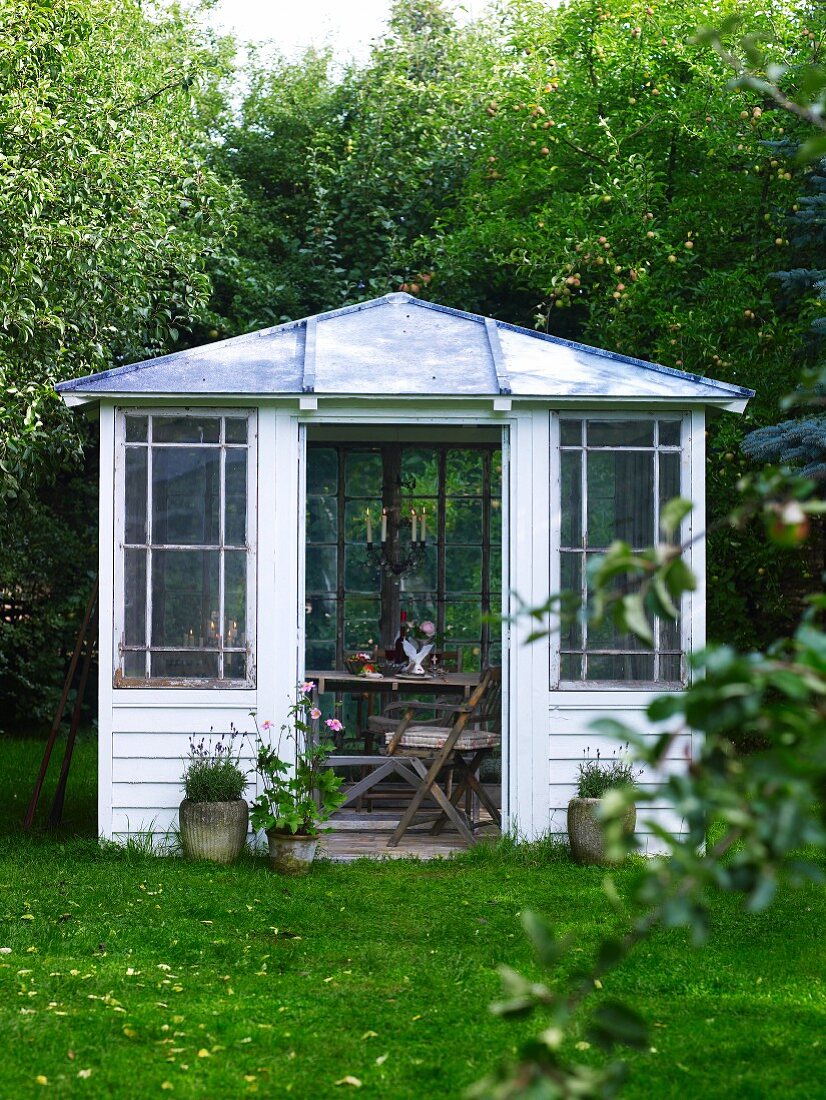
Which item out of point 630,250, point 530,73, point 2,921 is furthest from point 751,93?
point 2,921

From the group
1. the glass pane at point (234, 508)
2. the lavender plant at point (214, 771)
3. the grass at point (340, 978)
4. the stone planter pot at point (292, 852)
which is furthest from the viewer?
the glass pane at point (234, 508)

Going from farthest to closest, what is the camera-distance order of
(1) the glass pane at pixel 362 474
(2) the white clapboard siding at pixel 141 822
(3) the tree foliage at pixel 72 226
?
(1) the glass pane at pixel 362 474 → (3) the tree foliage at pixel 72 226 → (2) the white clapboard siding at pixel 141 822

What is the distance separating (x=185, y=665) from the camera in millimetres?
6648

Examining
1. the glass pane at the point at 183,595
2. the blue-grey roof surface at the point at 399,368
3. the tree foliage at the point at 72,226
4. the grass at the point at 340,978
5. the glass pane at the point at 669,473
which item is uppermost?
the tree foliage at the point at 72,226

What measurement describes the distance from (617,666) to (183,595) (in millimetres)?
2218

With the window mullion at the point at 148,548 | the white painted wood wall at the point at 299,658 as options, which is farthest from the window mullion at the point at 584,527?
the window mullion at the point at 148,548

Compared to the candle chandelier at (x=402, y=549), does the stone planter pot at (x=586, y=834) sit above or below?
below

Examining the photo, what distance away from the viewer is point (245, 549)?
21.9 feet

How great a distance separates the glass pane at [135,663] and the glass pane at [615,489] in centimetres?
232

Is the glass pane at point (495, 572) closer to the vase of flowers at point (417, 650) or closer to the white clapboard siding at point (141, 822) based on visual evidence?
the vase of flowers at point (417, 650)

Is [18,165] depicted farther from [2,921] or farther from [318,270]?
[2,921]

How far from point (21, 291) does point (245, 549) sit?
2.50m

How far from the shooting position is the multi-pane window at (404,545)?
393 inches

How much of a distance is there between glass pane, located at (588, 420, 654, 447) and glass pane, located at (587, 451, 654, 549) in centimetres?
6
